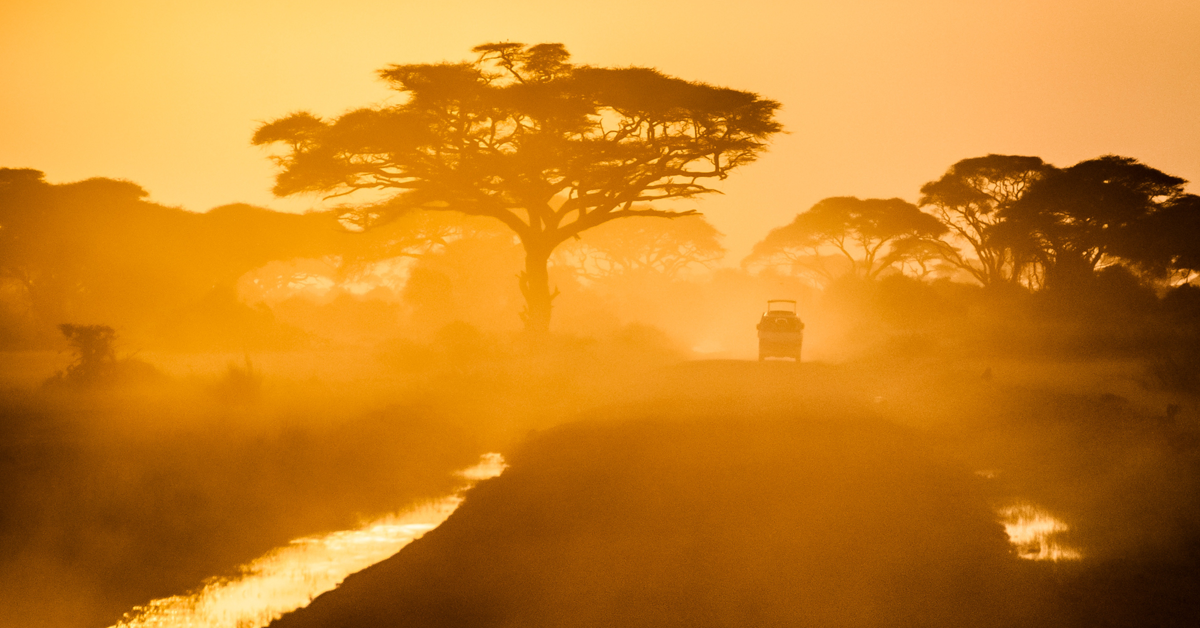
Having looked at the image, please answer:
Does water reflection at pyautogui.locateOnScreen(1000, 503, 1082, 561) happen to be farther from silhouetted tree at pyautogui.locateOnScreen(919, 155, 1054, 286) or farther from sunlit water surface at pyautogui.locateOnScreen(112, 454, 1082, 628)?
silhouetted tree at pyautogui.locateOnScreen(919, 155, 1054, 286)

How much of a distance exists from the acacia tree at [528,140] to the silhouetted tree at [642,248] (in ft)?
117

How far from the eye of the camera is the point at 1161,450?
14.3 m

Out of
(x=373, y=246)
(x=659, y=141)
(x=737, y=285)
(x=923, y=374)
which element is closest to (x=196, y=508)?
(x=923, y=374)

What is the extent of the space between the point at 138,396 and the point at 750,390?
44.9 ft

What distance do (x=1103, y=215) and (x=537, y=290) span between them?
26.7 meters

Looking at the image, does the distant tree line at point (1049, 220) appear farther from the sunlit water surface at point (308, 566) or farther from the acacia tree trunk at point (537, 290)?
the sunlit water surface at point (308, 566)

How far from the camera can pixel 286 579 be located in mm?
9641

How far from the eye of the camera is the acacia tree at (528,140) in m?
32.2

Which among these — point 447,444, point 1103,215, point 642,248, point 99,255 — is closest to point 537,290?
point 99,255

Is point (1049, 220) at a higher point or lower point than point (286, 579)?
higher

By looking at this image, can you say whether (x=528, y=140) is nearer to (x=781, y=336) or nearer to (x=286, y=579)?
(x=781, y=336)

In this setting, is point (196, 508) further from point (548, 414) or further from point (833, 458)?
point (548, 414)

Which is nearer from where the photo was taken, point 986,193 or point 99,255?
point 99,255

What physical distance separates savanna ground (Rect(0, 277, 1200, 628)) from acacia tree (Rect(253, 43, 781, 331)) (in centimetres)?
722
